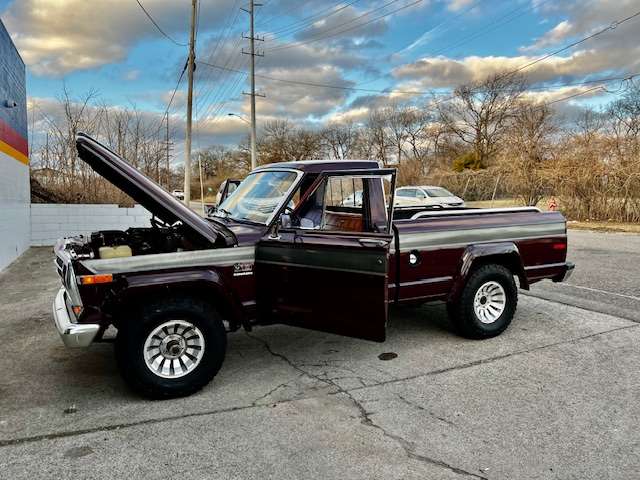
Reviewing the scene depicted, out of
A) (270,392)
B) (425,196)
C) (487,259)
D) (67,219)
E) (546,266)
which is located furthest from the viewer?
(425,196)

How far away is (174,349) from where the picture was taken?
→ 3949mm

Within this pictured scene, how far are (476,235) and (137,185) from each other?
354 centimetres

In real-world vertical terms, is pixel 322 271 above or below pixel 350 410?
above

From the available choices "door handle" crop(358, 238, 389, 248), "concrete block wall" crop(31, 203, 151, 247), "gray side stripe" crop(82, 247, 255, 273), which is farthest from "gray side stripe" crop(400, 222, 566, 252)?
"concrete block wall" crop(31, 203, 151, 247)

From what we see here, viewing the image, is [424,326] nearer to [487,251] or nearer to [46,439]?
[487,251]

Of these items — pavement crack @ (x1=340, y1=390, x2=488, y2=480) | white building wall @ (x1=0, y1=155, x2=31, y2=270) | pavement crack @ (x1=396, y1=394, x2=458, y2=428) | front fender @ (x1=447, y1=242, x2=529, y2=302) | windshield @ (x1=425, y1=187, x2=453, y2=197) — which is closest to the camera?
pavement crack @ (x1=340, y1=390, x2=488, y2=480)

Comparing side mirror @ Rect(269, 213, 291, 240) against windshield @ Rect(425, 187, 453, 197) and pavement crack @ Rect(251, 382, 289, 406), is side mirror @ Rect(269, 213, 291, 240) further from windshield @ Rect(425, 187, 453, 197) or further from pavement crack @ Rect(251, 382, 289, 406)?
windshield @ Rect(425, 187, 453, 197)

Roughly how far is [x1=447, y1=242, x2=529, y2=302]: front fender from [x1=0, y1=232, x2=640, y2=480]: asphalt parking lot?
645 mm

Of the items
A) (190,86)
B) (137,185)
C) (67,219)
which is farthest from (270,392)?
(190,86)

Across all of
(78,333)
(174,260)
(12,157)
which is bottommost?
(78,333)

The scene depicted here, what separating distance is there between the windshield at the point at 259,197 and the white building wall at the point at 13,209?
7.27 meters

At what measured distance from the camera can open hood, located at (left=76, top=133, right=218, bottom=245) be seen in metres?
3.90

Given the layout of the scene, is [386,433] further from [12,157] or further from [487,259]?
[12,157]

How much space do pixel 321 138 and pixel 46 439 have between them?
2506 inches
